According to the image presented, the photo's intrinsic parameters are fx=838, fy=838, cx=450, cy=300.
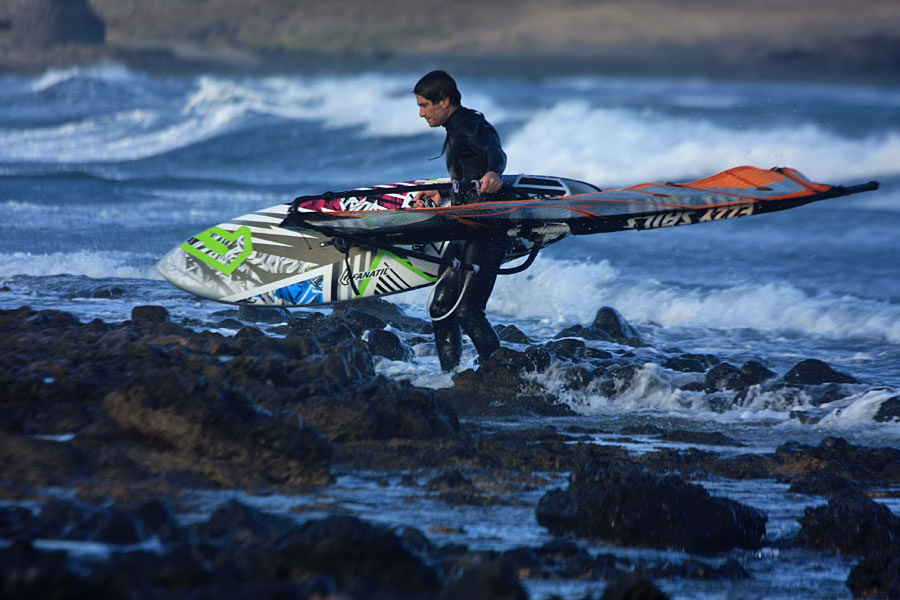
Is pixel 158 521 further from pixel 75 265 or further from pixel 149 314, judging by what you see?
pixel 75 265

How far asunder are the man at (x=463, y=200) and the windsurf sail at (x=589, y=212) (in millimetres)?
167

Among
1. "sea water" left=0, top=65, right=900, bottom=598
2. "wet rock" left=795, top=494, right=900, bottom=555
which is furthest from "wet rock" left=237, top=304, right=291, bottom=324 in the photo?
"wet rock" left=795, top=494, right=900, bottom=555

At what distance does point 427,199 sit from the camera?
6.61 meters

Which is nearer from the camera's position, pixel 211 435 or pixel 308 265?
pixel 211 435

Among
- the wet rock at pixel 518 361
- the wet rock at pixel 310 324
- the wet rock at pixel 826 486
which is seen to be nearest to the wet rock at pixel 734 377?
the wet rock at pixel 518 361

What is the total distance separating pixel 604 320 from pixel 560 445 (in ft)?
14.6

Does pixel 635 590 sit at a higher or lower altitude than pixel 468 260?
lower

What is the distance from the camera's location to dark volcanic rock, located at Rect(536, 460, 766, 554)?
3.25 metres

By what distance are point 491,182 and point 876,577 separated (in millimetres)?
3610

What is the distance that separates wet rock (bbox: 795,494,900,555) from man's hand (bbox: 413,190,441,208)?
3775 mm

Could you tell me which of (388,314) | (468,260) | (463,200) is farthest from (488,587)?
(388,314)

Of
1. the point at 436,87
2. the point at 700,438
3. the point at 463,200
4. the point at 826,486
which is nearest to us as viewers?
the point at 826,486

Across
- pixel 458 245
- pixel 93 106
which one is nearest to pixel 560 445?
pixel 458 245

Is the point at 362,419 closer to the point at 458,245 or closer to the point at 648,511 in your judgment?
the point at 648,511
